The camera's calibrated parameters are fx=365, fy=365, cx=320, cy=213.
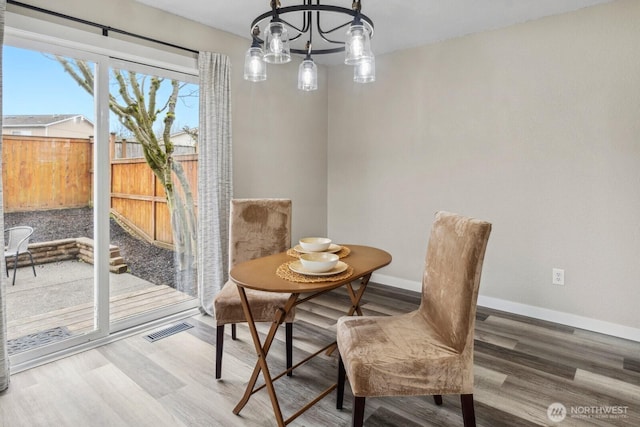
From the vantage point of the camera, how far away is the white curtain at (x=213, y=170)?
9.95ft

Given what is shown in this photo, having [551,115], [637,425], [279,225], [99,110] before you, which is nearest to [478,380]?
[637,425]

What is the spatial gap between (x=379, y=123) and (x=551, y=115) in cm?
161

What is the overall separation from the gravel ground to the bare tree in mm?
157

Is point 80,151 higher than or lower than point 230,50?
lower

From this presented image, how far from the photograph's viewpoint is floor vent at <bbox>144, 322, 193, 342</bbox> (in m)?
2.70

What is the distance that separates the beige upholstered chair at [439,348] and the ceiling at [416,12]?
1994mm

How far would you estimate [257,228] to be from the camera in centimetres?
262

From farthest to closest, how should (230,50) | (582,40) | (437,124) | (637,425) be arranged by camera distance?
(437,124), (230,50), (582,40), (637,425)

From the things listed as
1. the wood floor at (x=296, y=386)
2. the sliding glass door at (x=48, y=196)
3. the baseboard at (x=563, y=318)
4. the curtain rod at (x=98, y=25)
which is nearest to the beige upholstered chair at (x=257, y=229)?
the wood floor at (x=296, y=386)

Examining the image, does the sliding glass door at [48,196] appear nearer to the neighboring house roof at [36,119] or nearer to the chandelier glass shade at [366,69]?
the neighboring house roof at [36,119]

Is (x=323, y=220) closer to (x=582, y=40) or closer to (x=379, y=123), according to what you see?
(x=379, y=123)

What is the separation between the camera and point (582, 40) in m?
2.84

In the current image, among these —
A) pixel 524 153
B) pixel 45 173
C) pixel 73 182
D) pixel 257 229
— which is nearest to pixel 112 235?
pixel 73 182

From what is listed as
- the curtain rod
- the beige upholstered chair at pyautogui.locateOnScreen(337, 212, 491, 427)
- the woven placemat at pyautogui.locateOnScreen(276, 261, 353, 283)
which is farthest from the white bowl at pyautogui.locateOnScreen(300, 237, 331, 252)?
the curtain rod
